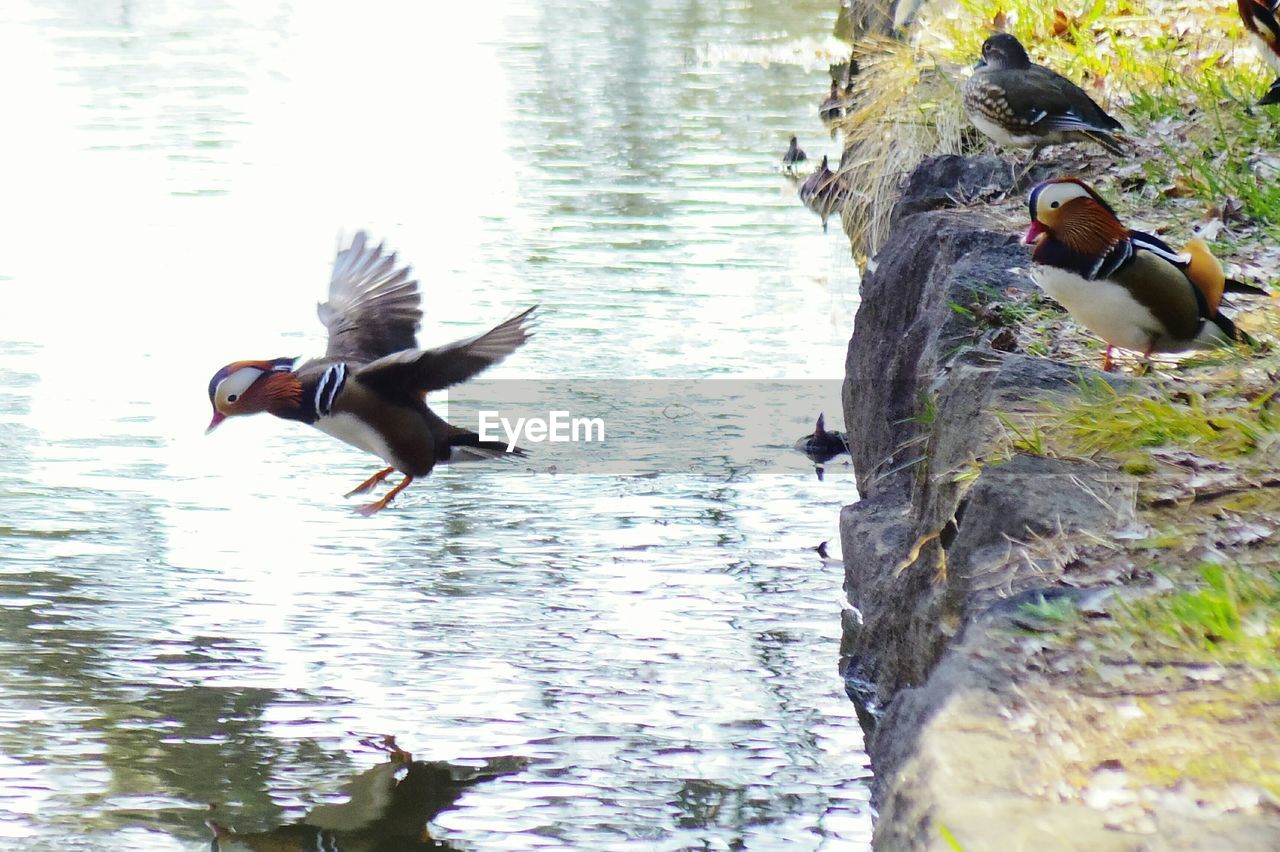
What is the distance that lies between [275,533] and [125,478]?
0.72 metres

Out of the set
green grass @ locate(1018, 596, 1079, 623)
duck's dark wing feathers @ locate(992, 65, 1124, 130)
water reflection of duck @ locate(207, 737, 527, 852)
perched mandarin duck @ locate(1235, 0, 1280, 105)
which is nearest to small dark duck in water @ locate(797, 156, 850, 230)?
duck's dark wing feathers @ locate(992, 65, 1124, 130)

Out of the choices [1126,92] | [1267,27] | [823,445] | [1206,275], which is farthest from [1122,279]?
[1126,92]

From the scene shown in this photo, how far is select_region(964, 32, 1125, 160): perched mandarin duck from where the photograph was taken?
16.1 ft

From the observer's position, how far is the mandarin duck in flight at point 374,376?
402 centimetres

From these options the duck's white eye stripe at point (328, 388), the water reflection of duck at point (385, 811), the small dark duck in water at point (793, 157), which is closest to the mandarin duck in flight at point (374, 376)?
the duck's white eye stripe at point (328, 388)

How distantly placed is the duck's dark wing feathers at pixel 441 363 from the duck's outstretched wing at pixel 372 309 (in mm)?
295

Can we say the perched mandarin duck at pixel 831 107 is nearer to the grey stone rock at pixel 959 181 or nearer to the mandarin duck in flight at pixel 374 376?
the grey stone rock at pixel 959 181

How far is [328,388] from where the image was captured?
4062 millimetres

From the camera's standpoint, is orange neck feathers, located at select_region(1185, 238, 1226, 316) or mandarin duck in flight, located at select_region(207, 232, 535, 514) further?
mandarin duck in flight, located at select_region(207, 232, 535, 514)

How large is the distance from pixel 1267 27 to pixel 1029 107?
0.75 m

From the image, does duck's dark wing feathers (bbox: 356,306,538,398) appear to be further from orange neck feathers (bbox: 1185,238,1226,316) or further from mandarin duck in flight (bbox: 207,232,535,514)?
orange neck feathers (bbox: 1185,238,1226,316)

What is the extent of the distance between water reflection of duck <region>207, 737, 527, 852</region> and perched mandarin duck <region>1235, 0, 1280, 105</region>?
282cm

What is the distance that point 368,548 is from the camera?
4.91 metres

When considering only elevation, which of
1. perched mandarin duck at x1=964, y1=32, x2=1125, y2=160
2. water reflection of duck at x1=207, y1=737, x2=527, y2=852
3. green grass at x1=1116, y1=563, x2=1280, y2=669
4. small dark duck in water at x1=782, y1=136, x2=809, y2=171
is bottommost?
water reflection of duck at x1=207, y1=737, x2=527, y2=852
